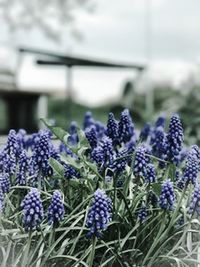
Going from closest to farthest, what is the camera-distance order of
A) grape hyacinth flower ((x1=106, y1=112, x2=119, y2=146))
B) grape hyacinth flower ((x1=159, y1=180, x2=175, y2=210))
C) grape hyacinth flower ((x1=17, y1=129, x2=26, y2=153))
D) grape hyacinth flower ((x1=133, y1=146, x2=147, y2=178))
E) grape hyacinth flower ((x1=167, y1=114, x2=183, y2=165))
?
grape hyacinth flower ((x1=159, y1=180, x2=175, y2=210))
grape hyacinth flower ((x1=133, y1=146, x2=147, y2=178))
grape hyacinth flower ((x1=167, y1=114, x2=183, y2=165))
grape hyacinth flower ((x1=106, y1=112, x2=119, y2=146))
grape hyacinth flower ((x1=17, y1=129, x2=26, y2=153))

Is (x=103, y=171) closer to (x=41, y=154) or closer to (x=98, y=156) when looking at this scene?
(x=98, y=156)

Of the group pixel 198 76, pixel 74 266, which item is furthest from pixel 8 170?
pixel 198 76

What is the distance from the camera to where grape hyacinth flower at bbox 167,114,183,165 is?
2014mm

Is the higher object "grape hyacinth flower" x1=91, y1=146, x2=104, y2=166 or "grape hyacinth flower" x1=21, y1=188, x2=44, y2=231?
"grape hyacinth flower" x1=91, y1=146, x2=104, y2=166

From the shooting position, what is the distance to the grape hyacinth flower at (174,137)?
2.01m

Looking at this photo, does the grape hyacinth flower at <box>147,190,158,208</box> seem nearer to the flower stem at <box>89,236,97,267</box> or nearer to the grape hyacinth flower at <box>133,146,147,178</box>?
the grape hyacinth flower at <box>133,146,147,178</box>

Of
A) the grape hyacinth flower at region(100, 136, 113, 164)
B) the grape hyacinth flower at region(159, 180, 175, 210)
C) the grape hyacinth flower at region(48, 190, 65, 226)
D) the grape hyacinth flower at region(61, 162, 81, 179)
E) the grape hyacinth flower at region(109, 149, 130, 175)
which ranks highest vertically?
the grape hyacinth flower at region(100, 136, 113, 164)

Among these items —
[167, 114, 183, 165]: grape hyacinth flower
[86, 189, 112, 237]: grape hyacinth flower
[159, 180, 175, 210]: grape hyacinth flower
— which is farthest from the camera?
[167, 114, 183, 165]: grape hyacinth flower

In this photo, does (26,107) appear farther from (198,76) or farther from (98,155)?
(98,155)

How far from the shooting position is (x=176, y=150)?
2068mm

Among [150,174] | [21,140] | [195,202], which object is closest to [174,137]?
[150,174]

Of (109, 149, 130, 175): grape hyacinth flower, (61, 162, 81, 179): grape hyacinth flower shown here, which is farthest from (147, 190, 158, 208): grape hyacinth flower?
(61, 162, 81, 179): grape hyacinth flower

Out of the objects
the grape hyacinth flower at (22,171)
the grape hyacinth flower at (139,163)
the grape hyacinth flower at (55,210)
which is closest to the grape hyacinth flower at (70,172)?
the grape hyacinth flower at (22,171)

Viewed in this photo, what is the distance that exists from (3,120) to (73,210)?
52.1 feet
